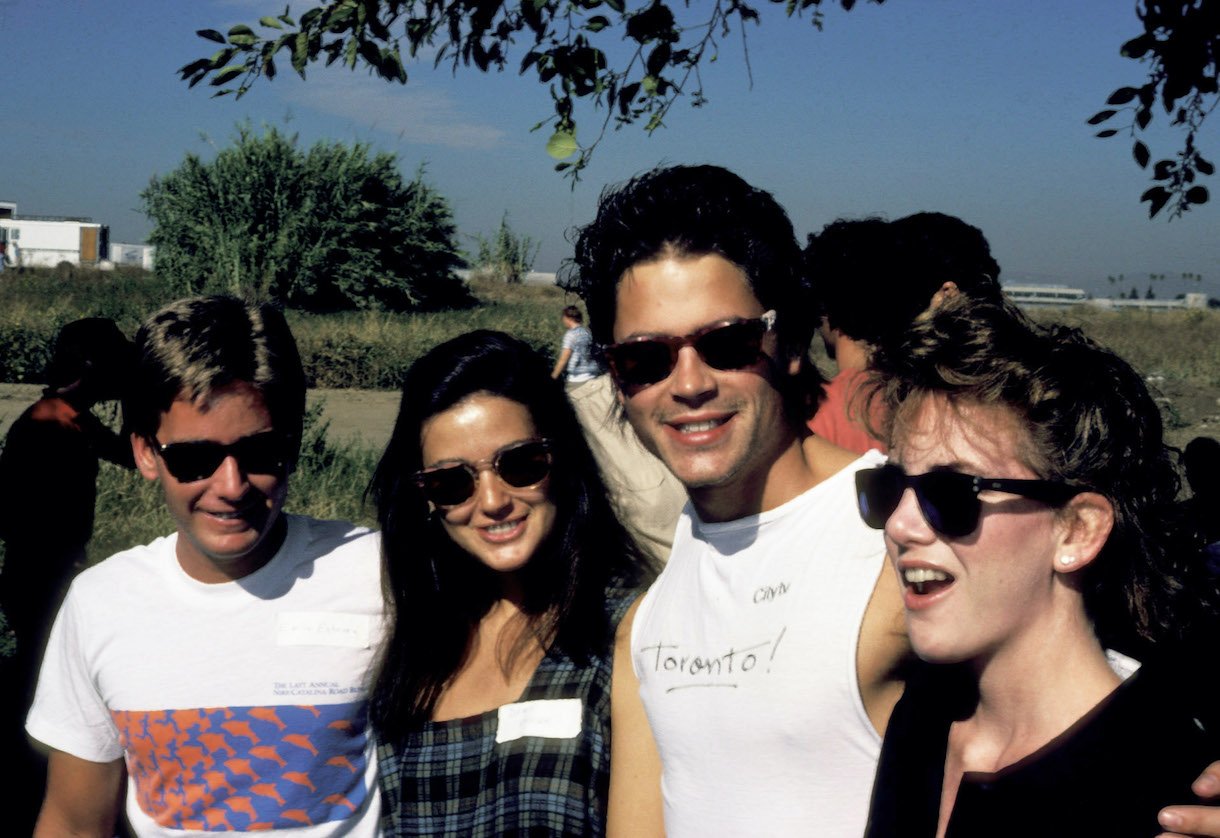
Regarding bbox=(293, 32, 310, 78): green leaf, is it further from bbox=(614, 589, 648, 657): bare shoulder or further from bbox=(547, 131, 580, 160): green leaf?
bbox=(614, 589, 648, 657): bare shoulder

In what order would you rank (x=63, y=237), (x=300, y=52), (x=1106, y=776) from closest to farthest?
(x=1106, y=776) → (x=300, y=52) → (x=63, y=237)

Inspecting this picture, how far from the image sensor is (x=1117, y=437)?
59.6 inches

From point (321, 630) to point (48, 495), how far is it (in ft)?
12.1

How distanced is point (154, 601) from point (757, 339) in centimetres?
141

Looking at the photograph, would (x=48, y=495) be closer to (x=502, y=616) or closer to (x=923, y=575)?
(x=502, y=616)

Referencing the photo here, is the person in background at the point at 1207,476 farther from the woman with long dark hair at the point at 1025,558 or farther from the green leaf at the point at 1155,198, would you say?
the woman with long dark hair at the point at 1025,558

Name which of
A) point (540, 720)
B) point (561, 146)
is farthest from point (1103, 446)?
point (561, 146)

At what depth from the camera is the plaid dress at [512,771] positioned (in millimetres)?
2176

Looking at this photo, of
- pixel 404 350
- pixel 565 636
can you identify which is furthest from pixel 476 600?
pixel 404 350

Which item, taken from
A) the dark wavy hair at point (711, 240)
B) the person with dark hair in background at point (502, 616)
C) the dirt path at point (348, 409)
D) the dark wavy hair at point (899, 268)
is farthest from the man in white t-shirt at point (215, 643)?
the dirt path at point (348, 409)

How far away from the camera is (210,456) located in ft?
7.86

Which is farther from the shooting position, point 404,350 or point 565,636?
point 404,350

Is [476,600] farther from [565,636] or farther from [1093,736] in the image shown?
[1093,736]

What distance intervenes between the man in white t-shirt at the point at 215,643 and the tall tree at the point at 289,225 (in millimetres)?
38054
